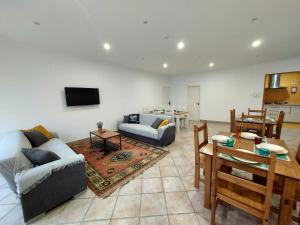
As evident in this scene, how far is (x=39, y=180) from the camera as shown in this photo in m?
1.54

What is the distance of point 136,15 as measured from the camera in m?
2.11

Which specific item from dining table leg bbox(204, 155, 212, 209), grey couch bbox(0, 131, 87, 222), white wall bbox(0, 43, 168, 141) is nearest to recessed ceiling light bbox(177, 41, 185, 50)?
white wall bbox(0, 43, 168, 141)

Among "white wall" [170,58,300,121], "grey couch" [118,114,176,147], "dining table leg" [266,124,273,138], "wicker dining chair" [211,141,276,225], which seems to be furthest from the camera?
"white wall" [170,58,300,121]

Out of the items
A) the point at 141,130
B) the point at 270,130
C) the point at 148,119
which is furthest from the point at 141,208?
the point at 148,119

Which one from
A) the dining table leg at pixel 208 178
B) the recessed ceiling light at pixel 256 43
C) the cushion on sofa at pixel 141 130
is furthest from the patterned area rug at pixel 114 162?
the recessed ceiling light at pixel 256 43

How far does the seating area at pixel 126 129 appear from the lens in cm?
147

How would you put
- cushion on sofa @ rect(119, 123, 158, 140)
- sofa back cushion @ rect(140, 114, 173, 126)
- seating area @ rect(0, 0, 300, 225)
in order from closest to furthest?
seating area @ rect(0, 0, 300, 225) → cushion on sofa @ rect(119, 123, 158, 140) → sofa back cushion @ rect(140, 114, 173, 126)

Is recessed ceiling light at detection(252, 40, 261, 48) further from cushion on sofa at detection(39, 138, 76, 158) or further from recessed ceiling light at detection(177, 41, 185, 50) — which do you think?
cushion on sofa at detection(39, 138, 76, 158)

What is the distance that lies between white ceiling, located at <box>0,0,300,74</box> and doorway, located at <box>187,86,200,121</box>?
3763 mm

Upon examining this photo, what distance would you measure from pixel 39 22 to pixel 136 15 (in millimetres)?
1730

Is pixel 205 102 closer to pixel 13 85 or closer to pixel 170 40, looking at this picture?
pixel 170 40

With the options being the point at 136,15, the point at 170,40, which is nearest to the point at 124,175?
the point at 136,15

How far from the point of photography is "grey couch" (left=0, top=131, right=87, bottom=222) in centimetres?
148

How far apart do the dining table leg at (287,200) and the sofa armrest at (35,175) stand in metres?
2.40
